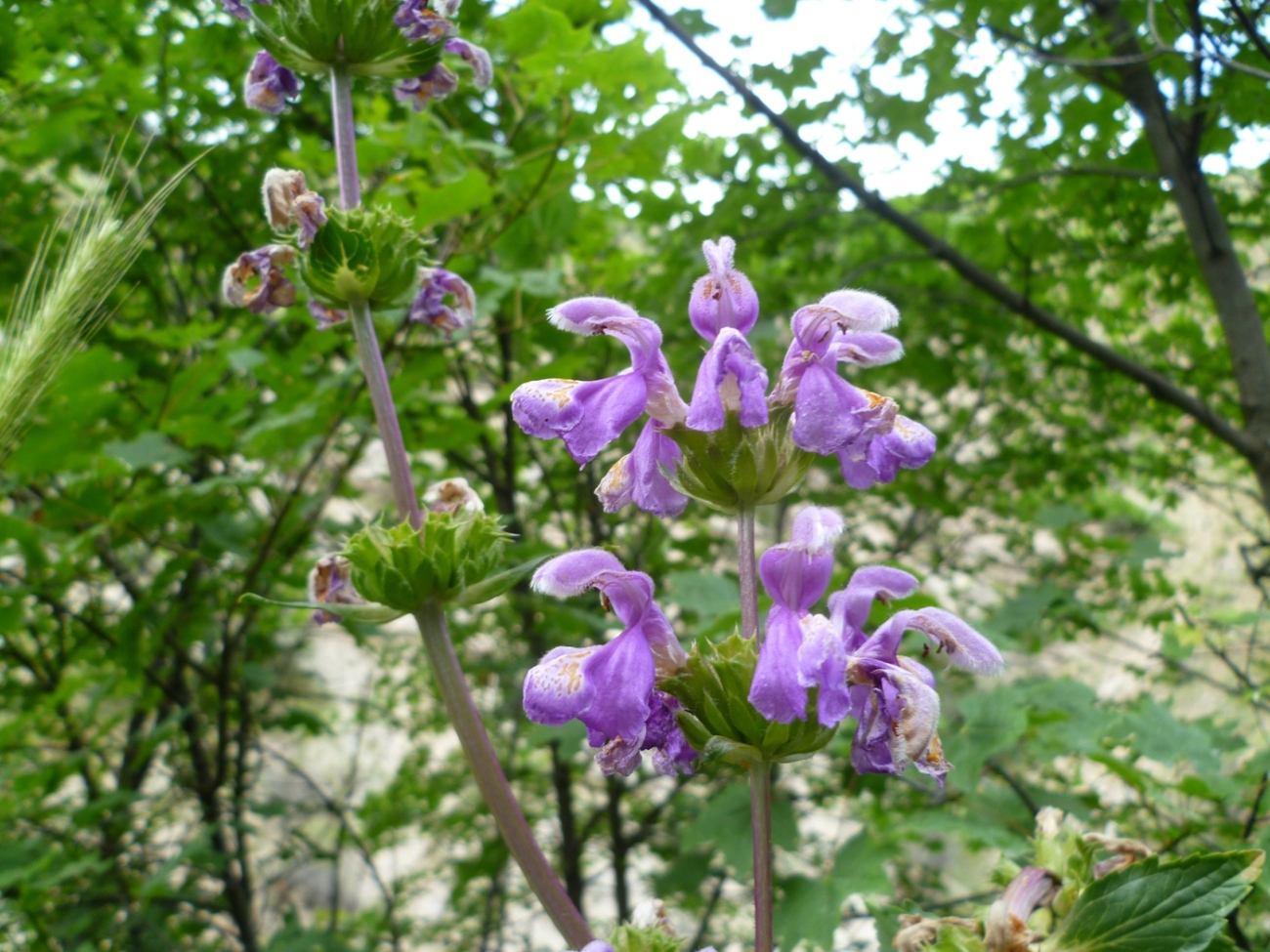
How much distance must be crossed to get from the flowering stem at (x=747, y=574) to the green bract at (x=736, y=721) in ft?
0.06

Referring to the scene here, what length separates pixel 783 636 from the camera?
0.83 metres

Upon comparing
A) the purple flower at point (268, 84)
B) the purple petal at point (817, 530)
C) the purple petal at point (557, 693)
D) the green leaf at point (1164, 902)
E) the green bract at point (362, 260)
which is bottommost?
the green leaf at point (1164, 902)

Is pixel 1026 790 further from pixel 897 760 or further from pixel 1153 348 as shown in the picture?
pixel 1153 348

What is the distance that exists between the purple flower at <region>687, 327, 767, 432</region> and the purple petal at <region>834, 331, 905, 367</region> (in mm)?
199

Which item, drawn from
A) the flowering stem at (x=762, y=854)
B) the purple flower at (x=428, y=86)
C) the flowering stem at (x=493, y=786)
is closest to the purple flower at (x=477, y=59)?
the purple flower at (x=428, y=86)

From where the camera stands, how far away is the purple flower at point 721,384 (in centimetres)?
82

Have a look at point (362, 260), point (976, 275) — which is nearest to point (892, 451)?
point (362, 260)

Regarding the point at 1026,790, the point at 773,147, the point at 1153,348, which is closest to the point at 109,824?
the point at 1026,790

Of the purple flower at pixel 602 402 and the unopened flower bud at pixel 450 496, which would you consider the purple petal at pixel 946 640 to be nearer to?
the purple flower at pixel 602 402

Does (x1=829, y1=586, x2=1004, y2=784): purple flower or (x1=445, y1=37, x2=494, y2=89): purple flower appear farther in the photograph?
(x1=445, y1=37, x2=494, y2=89): purple flower

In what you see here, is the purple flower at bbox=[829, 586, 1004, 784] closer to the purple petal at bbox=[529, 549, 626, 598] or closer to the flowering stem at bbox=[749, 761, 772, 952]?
Result: the flowering stem at bbox=[749, 761, 772, 952]

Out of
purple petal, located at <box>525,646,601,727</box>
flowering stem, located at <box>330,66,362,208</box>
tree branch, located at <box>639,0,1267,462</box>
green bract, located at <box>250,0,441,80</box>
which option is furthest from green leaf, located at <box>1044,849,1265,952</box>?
tree branch, located at <box>639,0,1267,462</box>

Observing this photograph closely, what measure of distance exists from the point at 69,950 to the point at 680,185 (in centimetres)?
298

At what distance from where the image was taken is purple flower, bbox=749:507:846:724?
77 cm
